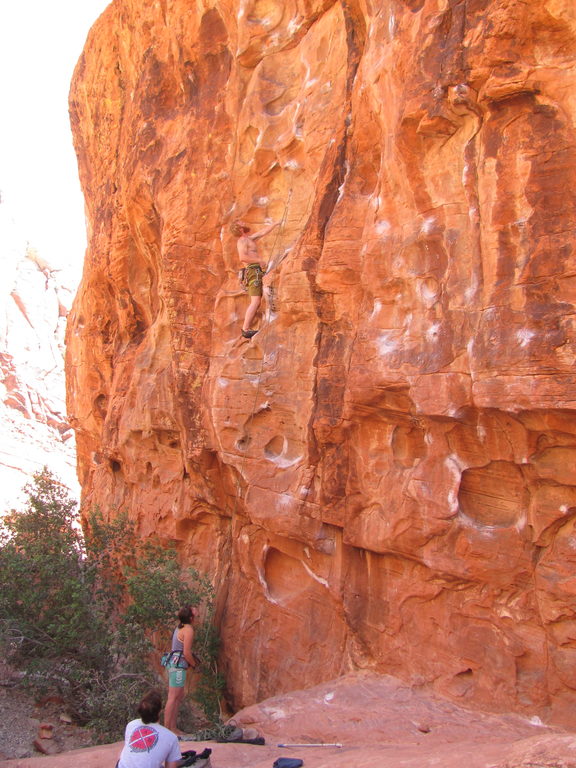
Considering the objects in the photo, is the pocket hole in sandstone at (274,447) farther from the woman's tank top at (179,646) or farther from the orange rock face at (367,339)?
the woman's tank top at (179,646)

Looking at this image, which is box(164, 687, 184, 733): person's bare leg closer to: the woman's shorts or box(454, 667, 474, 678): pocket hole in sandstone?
the woman's shorts

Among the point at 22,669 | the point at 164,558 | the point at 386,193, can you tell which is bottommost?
the point at 22,669

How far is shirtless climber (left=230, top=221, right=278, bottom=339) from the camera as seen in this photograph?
8156 millimetres

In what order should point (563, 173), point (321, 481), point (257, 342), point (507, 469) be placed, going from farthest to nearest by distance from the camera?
point (257, 342) < point (321, 481) < point (507, 469) < point (563, 173)

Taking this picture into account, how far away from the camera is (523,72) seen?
16.3ft

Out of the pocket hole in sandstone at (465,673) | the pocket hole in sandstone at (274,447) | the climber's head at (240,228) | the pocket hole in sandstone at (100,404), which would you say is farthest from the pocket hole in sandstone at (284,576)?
the pocket hole in sandstone at (100,404)

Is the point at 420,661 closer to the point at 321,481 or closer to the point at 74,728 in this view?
the point at 321,481

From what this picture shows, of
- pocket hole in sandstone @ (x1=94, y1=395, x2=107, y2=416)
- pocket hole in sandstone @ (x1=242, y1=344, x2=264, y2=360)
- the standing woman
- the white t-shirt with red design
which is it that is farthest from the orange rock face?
pocket hole in sandstone @ (x1=94, y1=395, x2=107, y2=416)

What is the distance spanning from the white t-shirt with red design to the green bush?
3756mm

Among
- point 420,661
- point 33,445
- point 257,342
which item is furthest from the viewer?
point 33,445

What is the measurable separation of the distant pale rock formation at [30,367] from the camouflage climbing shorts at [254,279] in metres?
21.0

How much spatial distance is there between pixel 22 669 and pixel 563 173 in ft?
30.0

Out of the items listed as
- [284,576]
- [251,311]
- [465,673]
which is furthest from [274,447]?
[465,673]

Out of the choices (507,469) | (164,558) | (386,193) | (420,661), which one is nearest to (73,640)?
(164,558)
